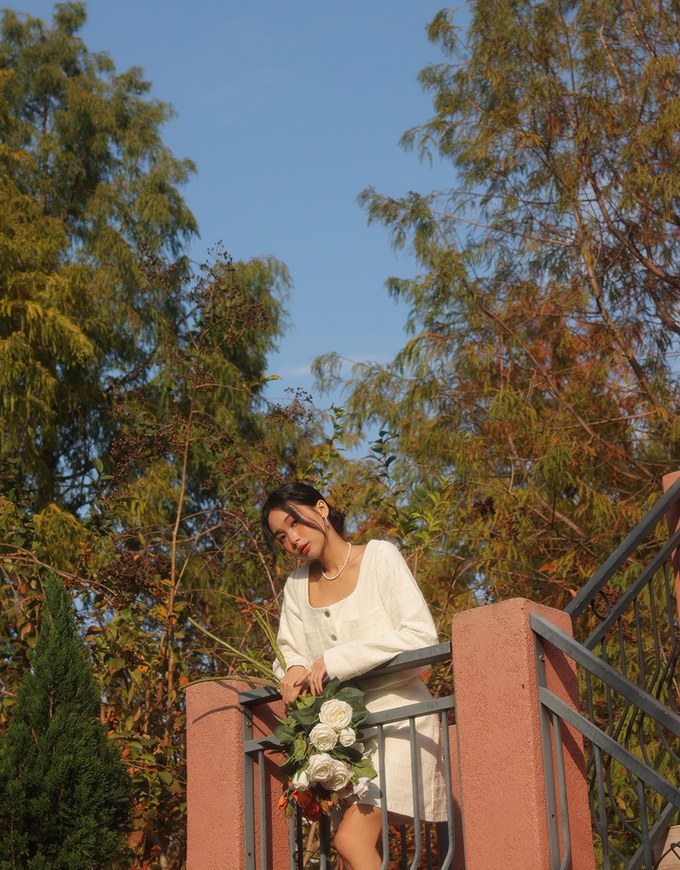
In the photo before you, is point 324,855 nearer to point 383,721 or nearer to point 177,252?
point 383,721

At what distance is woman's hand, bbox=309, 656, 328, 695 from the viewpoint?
142 inches

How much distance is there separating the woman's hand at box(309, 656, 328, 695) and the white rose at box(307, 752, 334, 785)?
234 millimetres

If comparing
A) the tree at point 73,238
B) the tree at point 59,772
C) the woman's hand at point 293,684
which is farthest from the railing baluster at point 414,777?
the tree at point 73,238

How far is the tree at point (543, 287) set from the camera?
30.6ft

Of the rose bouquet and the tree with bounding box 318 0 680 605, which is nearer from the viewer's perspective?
the rose bouquet

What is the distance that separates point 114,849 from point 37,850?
31 centimetres

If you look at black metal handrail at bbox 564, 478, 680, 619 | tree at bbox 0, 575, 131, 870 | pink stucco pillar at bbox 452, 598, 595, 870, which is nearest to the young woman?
pink stucco pillar at bbox 452, 598, 595, 870

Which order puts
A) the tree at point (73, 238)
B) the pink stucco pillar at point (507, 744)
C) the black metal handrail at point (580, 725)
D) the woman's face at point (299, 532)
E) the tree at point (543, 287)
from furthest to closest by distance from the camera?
the tree at point (73, 238) < the tree at point (543, 287) < the woman's face at point (299, 532) < the pink stucco pillar at point (507, 744) < the black metal handrail at point (580, 725)

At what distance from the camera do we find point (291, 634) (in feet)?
13.2

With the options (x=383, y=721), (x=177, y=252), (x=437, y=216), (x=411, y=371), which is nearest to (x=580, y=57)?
(x=437, y=216)

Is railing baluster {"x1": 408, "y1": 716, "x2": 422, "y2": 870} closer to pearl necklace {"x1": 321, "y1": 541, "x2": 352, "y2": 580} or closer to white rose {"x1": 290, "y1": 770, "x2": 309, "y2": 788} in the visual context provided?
white rose {"x1": 290, "y1": 770, "x2": 309, "y2": 788}

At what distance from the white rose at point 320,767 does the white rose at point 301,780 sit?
2cm

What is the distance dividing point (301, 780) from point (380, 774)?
267 millimetres

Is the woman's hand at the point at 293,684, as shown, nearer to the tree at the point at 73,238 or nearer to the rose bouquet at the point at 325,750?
the rose bouquet at the point at 325,750
